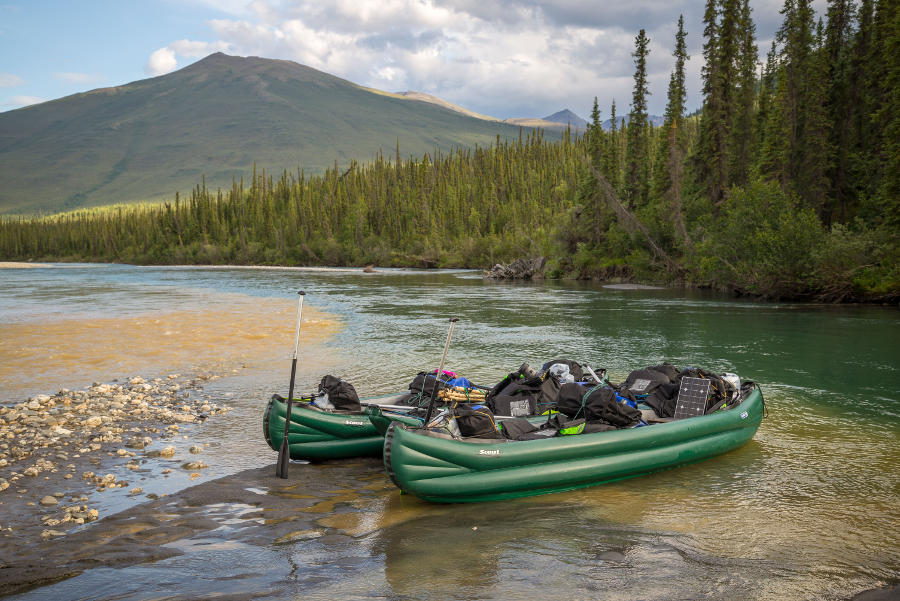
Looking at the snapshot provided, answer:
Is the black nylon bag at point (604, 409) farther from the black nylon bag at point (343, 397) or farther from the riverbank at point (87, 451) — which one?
the riverbank at point (87, 451)

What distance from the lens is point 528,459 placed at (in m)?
7.68

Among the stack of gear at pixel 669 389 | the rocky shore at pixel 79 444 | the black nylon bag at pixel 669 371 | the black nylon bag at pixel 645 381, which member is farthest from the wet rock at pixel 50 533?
the black nylon bag at pixel 669 371

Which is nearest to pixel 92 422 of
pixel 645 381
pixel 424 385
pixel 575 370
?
pixel 424 385

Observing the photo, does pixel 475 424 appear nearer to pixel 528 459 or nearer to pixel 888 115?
pixel 528 459

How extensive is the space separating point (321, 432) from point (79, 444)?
3.53m

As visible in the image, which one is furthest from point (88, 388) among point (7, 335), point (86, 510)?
point (7, 335)

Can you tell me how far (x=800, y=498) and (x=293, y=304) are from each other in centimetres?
2821

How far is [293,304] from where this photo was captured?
33.4 m

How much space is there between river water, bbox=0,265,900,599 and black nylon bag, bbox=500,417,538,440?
33.7 inches

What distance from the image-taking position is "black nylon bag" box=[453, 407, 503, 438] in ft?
25.2

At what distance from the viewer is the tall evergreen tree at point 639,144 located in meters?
55.4

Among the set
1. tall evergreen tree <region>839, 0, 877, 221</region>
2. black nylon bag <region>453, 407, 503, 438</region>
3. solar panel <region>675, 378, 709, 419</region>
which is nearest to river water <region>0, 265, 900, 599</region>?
solar panel <region>675, 378, 709, 419</region>

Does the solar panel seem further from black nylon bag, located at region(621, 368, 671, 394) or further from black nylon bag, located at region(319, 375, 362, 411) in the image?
black nylon bag, located at region(319, 375, 362, 411)

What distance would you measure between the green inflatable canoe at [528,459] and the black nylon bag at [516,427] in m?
0.54
